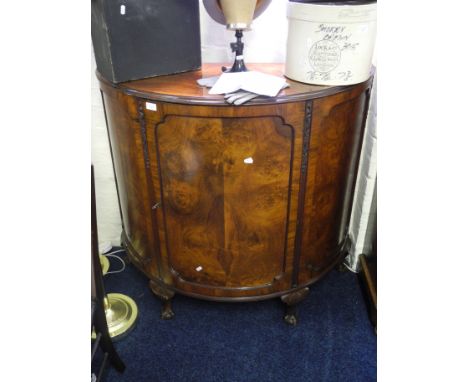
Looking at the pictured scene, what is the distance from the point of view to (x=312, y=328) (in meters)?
1.61

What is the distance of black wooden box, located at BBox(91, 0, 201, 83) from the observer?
45.7 inches

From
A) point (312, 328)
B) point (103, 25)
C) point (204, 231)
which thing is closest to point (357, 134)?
point (204, 231)

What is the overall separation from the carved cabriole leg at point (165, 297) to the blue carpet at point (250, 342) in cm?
3

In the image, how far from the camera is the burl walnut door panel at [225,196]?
118 centimetres

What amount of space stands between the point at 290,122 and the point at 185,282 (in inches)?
29.3

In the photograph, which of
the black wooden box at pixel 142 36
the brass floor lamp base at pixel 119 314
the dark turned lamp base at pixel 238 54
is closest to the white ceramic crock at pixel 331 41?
the dark turned lamp base at pixel 238 54

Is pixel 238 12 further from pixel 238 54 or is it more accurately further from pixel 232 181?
pixel 232 181

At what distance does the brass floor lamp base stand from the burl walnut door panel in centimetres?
32

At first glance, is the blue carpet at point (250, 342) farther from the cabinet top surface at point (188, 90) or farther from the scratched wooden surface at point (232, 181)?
the cabinet top surface at point (188, 90)

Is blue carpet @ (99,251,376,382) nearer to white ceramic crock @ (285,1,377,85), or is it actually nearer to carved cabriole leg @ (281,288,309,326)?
carved cabriole leg @ (281,288,309,326)

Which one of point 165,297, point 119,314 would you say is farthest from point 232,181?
point 119,314

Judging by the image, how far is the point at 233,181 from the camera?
125 cm

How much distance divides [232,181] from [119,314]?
0.82 meters

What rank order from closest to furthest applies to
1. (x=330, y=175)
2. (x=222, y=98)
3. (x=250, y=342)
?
(x=222, y=98), (x=330, y=175), (x=250, y=342)
